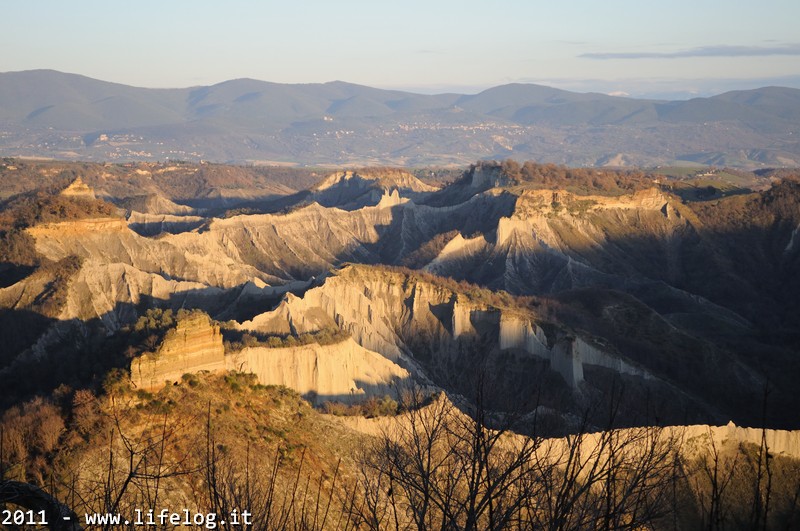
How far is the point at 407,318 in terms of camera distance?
59.9 meters

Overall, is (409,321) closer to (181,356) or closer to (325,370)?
(325,370)

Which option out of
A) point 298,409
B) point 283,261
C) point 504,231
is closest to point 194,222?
point 283,261

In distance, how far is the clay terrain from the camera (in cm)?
2908

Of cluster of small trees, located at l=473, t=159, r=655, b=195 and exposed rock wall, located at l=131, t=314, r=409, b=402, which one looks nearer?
exposed rock wall, located at l=131, t=314, r=409, b=402

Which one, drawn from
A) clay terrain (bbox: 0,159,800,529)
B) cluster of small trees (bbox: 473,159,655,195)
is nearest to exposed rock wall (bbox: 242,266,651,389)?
clay terrain (bbox: 0,159,800,529)

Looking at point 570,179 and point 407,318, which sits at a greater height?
point 570,179

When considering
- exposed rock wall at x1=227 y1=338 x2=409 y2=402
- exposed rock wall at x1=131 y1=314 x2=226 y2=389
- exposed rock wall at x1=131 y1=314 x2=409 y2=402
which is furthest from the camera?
exposed rock wall at x1=227 y1=338 x2=409 y2=402

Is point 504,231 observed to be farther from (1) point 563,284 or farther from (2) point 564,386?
(2) point 564,386

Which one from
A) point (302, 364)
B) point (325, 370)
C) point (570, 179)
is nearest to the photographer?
point (302, 364)

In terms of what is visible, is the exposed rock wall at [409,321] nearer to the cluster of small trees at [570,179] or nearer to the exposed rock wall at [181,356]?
the exposed rock wall at [181,356]

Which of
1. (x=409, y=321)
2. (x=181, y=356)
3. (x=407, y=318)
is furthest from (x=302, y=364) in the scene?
(x=407, y=318)

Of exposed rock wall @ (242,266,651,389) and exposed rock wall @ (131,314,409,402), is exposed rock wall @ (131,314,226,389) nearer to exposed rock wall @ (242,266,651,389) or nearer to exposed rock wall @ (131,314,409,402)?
exposed rock wall @ (131,314,409,402)

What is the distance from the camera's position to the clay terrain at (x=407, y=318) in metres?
29.1

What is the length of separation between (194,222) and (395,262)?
25741 millimetres
